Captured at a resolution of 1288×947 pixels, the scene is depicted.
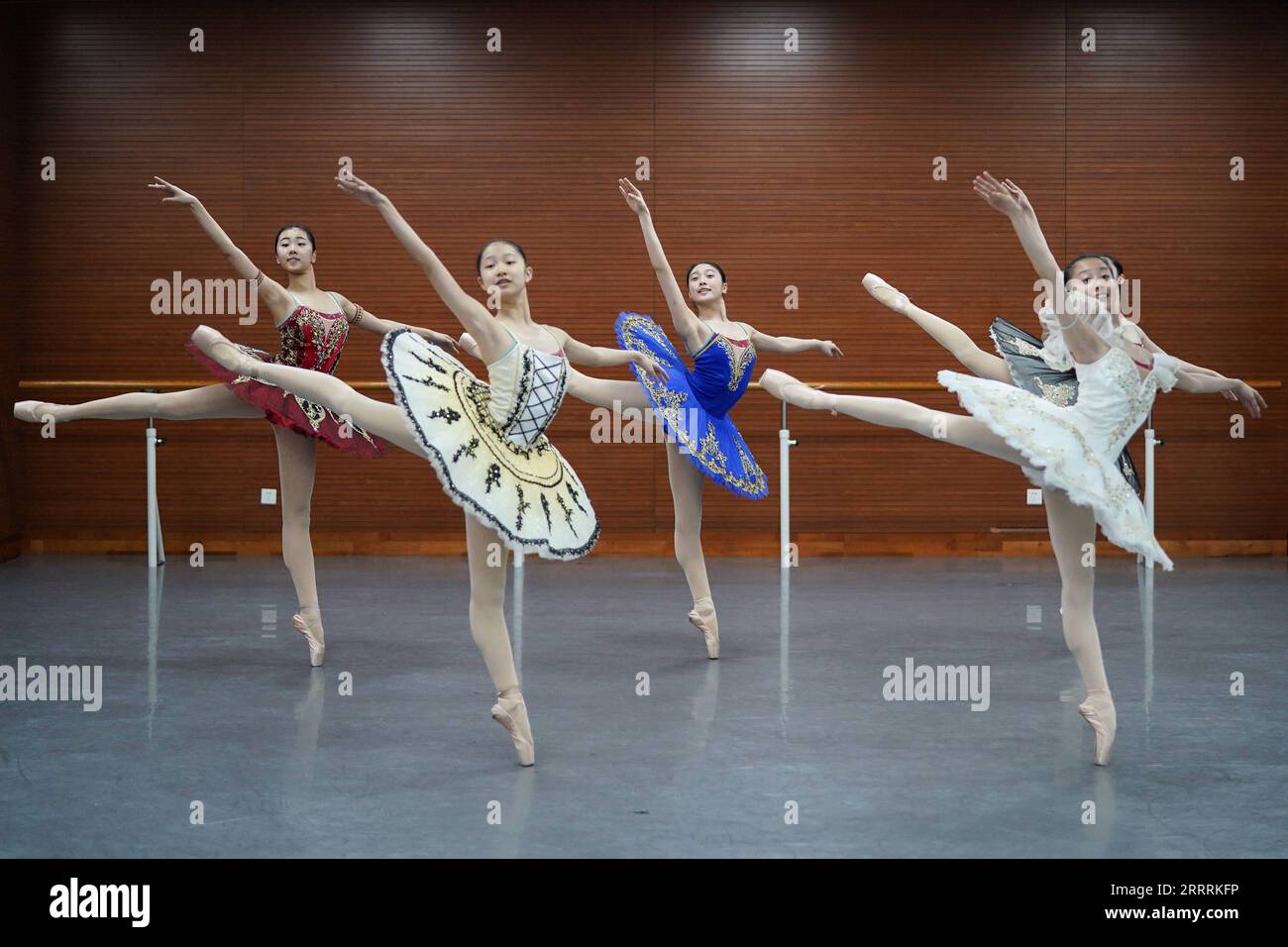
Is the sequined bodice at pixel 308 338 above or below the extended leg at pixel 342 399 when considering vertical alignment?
above

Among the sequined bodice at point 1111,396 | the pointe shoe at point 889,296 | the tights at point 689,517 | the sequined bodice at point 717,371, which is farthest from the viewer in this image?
the tights at point 689,517

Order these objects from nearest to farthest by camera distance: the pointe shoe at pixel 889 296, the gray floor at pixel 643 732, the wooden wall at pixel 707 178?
the gray floor at pixel 643 732, the pointe shoe at pixel 889 296, the wooden wall at pixel 707 178

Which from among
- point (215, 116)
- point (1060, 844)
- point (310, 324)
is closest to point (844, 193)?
point (215, 116)

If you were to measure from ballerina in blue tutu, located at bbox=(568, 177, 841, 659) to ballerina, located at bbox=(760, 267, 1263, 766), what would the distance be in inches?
39.2

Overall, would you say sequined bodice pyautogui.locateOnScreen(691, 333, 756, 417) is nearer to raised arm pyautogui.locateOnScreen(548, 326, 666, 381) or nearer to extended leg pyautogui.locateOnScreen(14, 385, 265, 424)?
raised arm pyautogui.locateOnScreen(548, 326, 666, 381)

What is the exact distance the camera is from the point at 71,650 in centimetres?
470

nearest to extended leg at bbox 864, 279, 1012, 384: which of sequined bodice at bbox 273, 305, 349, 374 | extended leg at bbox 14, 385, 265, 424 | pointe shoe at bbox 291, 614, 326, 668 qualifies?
sequined bodice at bbox 273, 305, 349, 374

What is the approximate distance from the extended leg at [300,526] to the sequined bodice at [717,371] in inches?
52.7

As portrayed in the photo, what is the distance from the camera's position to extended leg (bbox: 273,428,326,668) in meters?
4.48

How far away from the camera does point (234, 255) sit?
14.0 feet

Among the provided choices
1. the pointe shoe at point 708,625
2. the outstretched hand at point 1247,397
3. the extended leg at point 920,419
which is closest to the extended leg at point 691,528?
the pointe shoe at point 708,625

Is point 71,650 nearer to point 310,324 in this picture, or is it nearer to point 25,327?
point 310,324

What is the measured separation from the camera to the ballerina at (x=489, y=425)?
3.02m

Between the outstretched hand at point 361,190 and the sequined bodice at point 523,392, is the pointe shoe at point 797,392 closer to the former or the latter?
the sequined bodice at point 523,392
